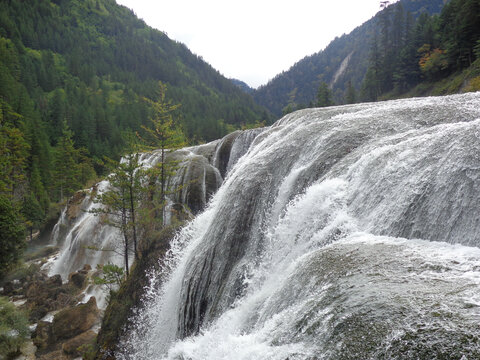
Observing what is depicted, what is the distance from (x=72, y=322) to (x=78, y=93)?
82.2 m

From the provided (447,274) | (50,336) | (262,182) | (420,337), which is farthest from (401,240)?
(50,336)

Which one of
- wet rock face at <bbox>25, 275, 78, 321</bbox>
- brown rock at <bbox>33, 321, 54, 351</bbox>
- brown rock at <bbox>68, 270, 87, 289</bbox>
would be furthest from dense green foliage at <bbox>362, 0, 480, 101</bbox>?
wet rock face at <bbox>25, 275, 78, 321</bbox>

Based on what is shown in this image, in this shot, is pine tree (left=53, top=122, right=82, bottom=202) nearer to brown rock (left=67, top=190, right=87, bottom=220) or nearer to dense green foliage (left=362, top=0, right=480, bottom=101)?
brown rock (left=67, top=190, right=87, bottom=220)

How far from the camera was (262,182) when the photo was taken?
9859 mm

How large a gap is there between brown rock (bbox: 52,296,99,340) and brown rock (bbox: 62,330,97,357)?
2.67 ft

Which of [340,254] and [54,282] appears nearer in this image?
[340,254]

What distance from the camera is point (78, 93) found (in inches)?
3233

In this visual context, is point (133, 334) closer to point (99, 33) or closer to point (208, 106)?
point (208, 106)

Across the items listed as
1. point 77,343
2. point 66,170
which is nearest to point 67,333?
point 77,343

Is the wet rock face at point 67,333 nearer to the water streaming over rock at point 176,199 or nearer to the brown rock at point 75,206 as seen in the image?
the water streaming over rock at point 176,199

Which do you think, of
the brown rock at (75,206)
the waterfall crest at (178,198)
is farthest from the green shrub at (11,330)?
the brown rock at (75,206)

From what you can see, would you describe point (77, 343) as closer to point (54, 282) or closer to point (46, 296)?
point (46, 296)

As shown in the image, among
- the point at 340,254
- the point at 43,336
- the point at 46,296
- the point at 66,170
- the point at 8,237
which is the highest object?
the point at 66,170

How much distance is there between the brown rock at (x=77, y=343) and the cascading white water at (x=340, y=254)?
16.7ft
